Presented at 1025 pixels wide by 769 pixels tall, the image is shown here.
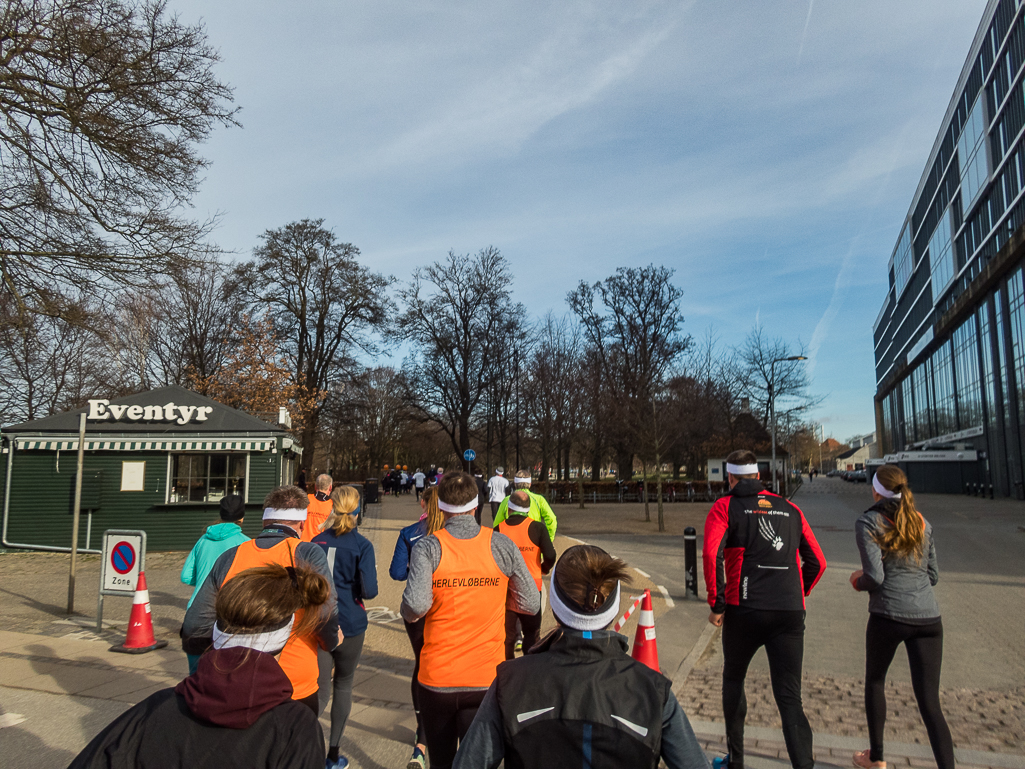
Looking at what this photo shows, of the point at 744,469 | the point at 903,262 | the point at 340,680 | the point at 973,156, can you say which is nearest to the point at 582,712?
the point at 744,469

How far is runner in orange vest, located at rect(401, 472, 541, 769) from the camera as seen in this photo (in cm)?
318

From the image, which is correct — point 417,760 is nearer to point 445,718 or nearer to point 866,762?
point 445,718

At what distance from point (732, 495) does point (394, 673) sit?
3.88 m

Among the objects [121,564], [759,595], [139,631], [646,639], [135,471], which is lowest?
[139,631]

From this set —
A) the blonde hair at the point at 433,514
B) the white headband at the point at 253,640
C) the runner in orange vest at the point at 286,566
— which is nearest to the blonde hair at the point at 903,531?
the blonde hair at the point at 433,514

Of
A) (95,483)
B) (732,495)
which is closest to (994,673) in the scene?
(732,495)

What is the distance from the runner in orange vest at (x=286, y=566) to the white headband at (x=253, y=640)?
1.03 metres

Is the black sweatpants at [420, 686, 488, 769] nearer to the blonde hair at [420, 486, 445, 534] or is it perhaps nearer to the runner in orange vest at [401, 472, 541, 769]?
the runner in orange vest at [401, 472, 541, 769]

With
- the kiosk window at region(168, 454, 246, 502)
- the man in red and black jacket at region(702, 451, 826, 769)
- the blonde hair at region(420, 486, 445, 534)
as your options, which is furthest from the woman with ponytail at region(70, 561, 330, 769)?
the kiosk window at region(168, 454, 246, 502)

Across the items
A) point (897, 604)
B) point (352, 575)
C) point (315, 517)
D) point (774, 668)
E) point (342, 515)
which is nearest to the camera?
point (774, 668)

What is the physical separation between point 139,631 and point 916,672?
23.2ft

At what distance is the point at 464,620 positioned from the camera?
3254 mm

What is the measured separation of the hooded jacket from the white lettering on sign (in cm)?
1654

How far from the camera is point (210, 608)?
325 cm
